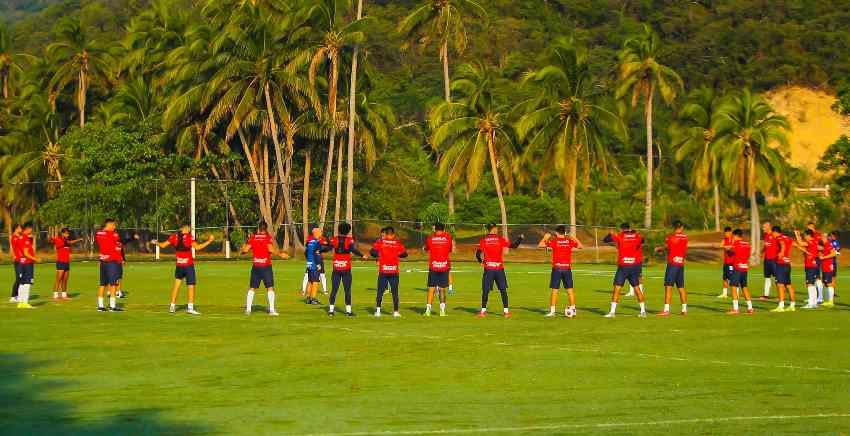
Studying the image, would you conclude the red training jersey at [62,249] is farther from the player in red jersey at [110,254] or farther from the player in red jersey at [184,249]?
the player in red jersey at [184,249]

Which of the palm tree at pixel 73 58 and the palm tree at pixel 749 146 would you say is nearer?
the palm tree at pixel 749 146

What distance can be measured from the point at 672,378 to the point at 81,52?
254 ft

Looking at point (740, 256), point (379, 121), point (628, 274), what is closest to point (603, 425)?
point (628, 274)

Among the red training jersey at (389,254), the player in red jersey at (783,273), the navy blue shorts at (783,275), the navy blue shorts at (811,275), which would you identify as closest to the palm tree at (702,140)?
the navy blue shorts at (811,275)

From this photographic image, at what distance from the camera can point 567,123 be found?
250 ft

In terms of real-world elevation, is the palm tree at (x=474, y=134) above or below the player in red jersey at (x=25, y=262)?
above

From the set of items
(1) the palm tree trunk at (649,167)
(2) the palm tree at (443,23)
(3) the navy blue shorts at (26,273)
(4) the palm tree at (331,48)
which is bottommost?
(3) the navy blue shorts at (26,273)

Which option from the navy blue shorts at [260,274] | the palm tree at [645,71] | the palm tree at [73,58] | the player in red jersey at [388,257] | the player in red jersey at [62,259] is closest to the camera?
the player in red jersey at [388,257]

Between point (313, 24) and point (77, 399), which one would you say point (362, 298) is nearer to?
point (77, 399)

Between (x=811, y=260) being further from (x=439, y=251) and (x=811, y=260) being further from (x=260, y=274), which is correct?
(x=260, y=274)

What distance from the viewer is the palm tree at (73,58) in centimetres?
8981

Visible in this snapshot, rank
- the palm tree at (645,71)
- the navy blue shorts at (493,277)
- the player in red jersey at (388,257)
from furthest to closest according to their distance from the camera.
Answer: the palm tree at (645,71) → the navy blue shorts at (493,277) → the player in red jersey at (388,257)

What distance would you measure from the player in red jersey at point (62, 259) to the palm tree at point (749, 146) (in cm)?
→ 5005

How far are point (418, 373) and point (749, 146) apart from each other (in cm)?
6237
